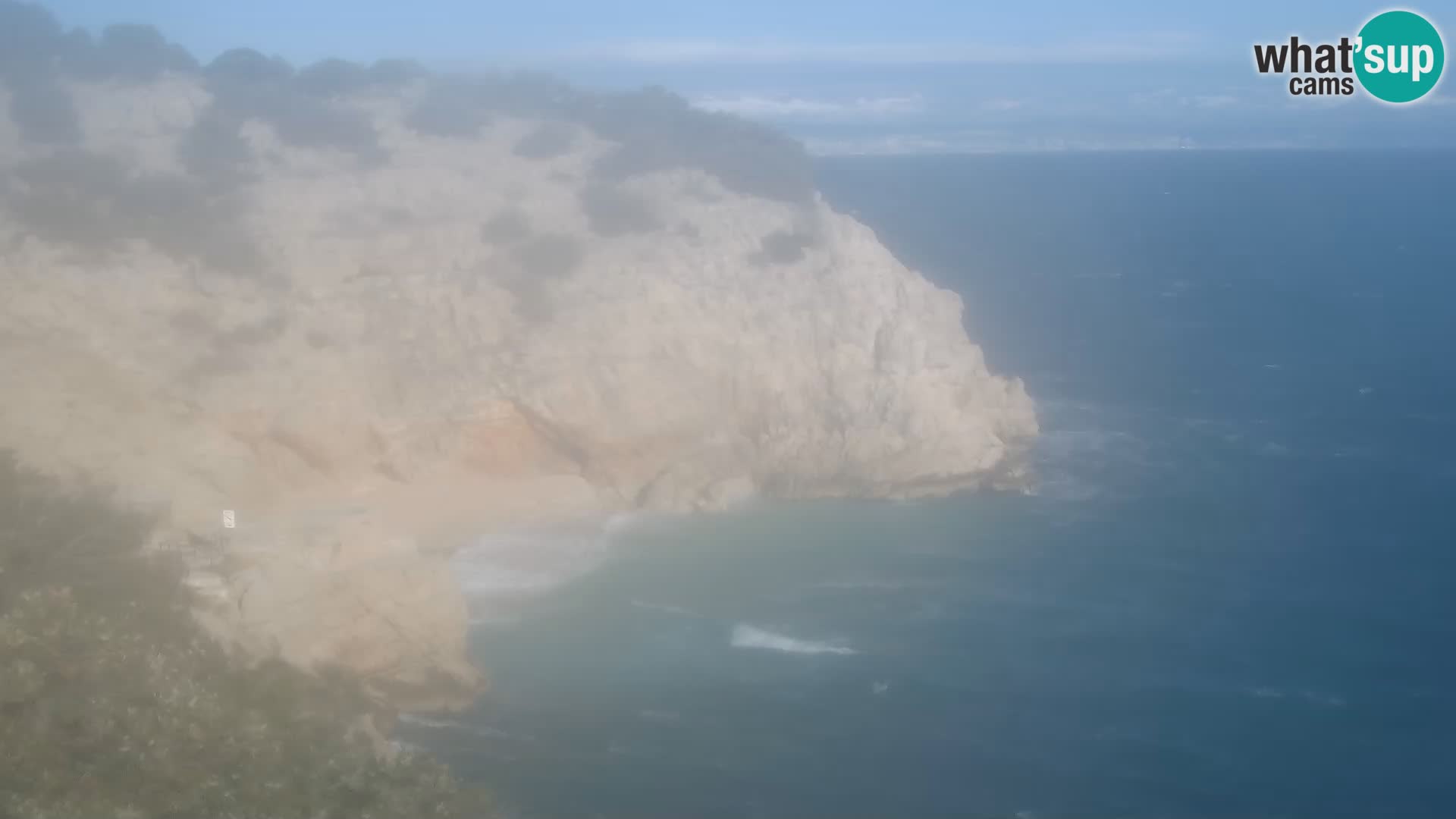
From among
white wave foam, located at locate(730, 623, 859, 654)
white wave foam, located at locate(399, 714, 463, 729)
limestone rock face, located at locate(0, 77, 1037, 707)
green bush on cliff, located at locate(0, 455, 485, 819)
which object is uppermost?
limestone rock face, located at locate(0, 77, 1037, 707)

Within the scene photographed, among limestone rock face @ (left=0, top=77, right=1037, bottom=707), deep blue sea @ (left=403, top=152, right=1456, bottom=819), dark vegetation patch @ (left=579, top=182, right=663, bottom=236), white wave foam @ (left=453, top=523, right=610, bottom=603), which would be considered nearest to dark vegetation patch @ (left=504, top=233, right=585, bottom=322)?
limestone rock face @ (left=0, top=77, right=1037, bottom=707)

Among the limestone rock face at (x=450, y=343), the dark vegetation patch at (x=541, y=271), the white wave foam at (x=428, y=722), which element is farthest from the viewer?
the dark vegetation patch at (x=541, y=271)

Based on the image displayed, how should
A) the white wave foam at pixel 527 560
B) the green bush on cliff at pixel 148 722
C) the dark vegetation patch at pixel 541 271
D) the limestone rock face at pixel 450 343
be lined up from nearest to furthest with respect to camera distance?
the green bush on cliff at pixel 148 722
the limestone rock face at pixel 450 343
the white wave foam at pixel 527 560
the dark vegetation patch at pixel 541 271

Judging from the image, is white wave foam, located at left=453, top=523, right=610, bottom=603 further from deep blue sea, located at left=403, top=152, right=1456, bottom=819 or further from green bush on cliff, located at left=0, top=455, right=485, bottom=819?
green bush on cliff, located at left=0, top=455, right=485, bottom=819

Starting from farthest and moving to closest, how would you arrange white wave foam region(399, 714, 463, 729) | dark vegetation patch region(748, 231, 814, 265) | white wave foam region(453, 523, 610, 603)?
dark vegetation patch region(748, 231, 814, 265) < white wave foam region(453, 523, 610, 603) < white wave foam region(399, 714, 463, 729)

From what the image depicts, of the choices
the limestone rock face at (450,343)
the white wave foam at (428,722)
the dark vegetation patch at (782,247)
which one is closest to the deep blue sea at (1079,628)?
the white wave foam at (428,722)

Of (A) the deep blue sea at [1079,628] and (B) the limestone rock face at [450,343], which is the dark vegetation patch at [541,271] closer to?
(B) the limestone rock face at [450,343]
